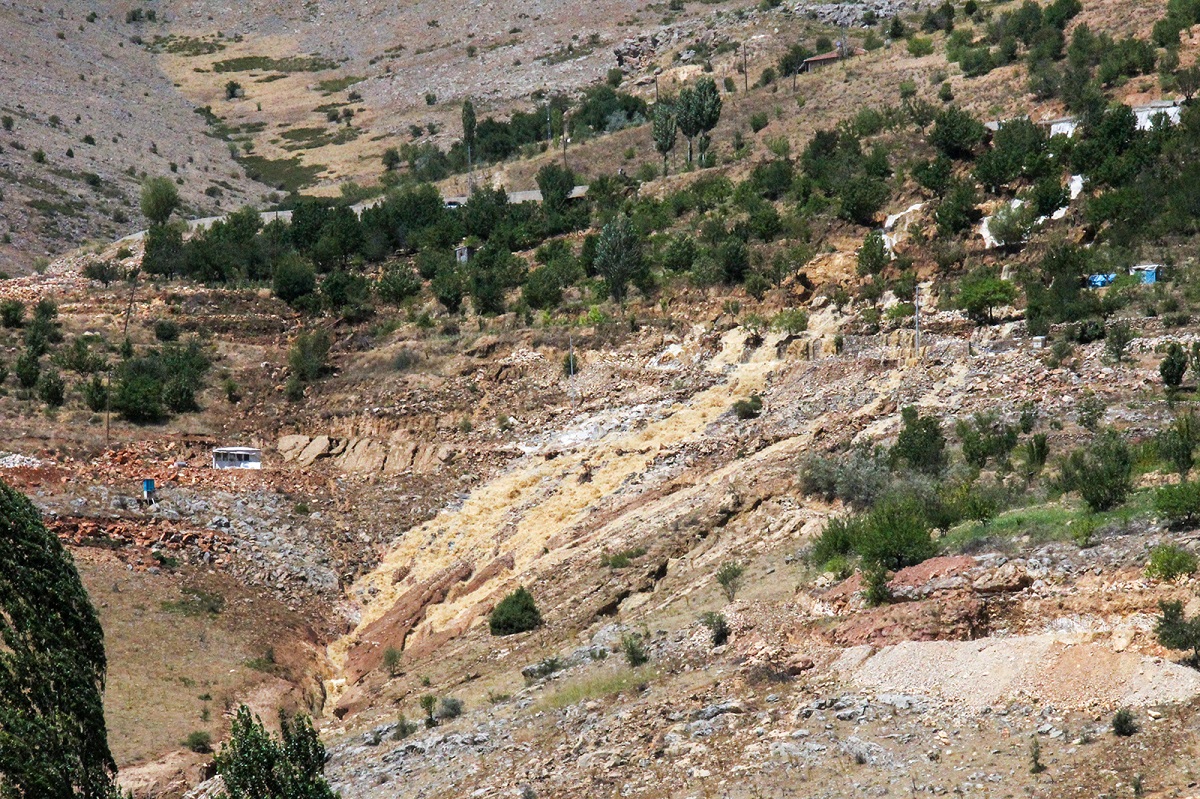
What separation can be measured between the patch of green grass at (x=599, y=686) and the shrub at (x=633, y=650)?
149 millimetres

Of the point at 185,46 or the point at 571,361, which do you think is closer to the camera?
the point at 571,361

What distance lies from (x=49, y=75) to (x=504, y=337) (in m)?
44.6

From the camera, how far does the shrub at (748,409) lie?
29.9 m

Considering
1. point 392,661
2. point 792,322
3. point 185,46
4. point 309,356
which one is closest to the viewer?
point 392,661

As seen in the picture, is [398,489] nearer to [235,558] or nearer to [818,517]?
[235,558]

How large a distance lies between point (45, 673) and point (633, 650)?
7.36 metres

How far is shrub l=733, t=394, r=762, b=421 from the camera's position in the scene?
2992 centimetres

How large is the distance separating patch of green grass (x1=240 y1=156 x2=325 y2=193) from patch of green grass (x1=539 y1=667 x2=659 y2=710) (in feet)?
163

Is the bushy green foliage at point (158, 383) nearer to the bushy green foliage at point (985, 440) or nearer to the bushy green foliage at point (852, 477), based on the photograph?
the bushy green foliage at point (852, 477)

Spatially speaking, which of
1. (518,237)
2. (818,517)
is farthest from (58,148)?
(818,517)

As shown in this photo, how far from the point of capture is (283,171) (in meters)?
69.2

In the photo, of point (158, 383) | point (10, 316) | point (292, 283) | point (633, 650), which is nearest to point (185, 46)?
point (292, 283)

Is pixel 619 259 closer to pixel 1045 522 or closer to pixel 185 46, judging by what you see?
pixel 1045 522

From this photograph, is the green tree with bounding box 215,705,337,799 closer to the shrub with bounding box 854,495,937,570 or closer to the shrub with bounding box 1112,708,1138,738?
the shrub with bounding box 1112,708,1138,738
